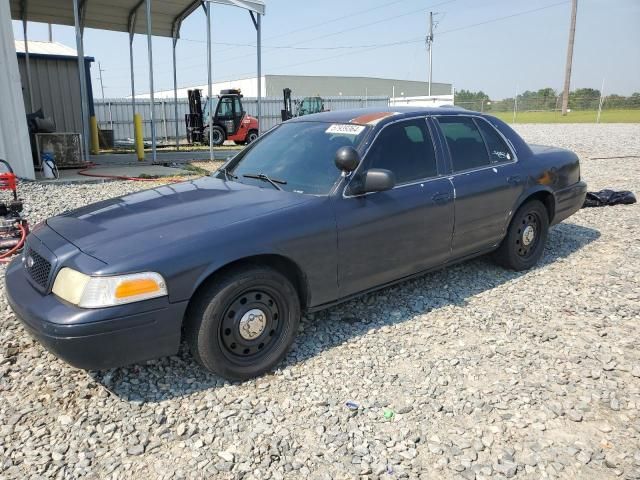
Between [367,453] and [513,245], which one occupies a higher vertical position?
[513,245]

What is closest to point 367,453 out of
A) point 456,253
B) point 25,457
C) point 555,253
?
point 25,457

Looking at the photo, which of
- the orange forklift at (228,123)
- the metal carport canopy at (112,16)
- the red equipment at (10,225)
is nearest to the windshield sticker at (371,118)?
the red equipment at (10,225)

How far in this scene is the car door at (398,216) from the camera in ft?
11.2

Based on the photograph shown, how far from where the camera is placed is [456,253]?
4227 millimetres

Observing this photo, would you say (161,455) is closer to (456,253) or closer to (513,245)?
(456,253)

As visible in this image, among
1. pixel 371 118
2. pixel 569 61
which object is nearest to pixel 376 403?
pixel 371 118

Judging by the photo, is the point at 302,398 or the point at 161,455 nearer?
the point at 161,455

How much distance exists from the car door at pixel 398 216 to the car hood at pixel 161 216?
1.45 ft

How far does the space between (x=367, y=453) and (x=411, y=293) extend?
2.10 meters

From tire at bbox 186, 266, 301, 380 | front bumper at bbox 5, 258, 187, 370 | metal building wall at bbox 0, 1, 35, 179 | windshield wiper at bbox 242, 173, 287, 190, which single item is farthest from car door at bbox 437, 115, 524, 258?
metal building wall at bbox 0, 1, 35, 179

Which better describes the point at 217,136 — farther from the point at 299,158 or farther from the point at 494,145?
the point at 299,158

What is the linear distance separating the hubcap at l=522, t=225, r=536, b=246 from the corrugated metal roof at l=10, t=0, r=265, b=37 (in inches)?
501

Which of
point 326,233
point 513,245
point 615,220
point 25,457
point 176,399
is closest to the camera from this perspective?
point 25,457

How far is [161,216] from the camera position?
10.2ft
